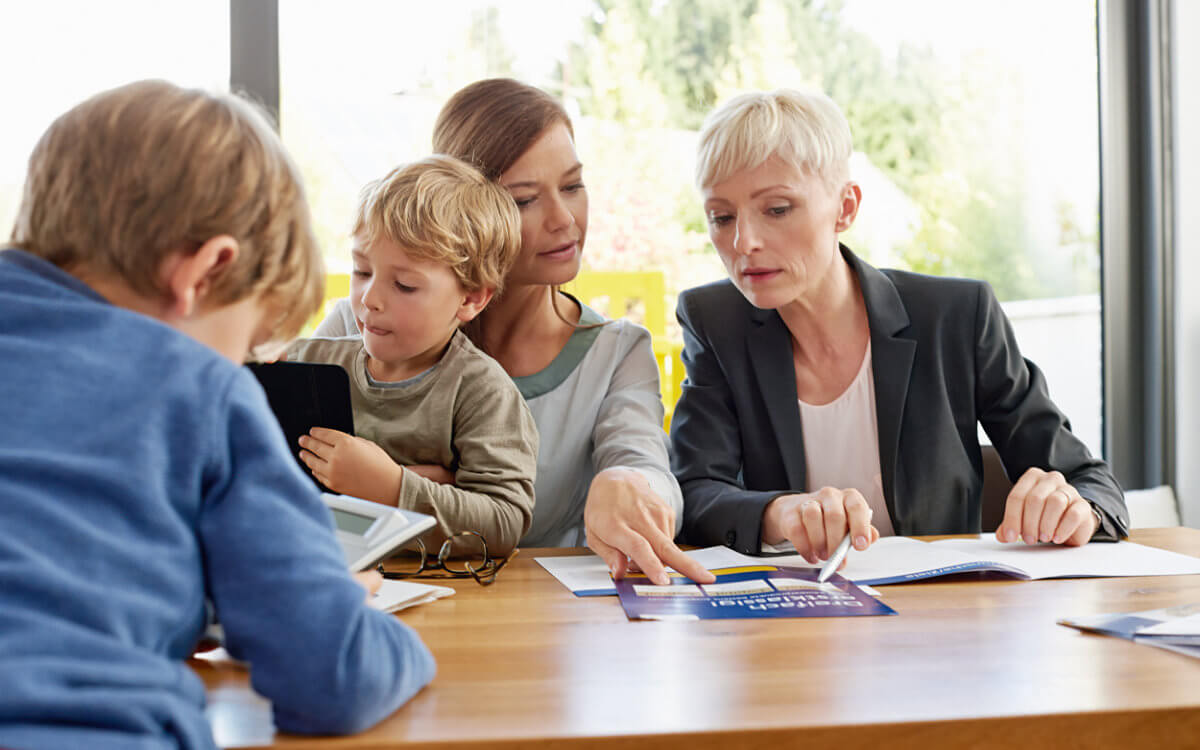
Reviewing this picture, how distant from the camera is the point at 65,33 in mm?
2723

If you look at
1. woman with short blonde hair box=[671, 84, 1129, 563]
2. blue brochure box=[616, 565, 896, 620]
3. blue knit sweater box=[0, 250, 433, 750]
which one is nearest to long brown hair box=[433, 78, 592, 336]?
woman with short blonde hair box=[671, 84, 1129, 563]

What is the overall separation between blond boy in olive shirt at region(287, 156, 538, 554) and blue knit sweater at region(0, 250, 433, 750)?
0.63 m

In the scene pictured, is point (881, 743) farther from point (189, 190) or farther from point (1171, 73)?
point (1171, 73)

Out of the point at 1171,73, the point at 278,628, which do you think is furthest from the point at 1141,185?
the point at 278,628

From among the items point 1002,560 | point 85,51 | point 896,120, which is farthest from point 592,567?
point 896,120

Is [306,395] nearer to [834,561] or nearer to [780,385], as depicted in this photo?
[834,561]

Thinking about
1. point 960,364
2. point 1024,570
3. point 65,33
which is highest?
point 65,33

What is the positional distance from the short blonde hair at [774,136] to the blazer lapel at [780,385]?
0.27 metres

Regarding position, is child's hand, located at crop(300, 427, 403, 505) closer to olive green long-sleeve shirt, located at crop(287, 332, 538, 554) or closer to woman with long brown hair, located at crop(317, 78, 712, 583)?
olive green long-sleeve shirt, located at crop(287, 332, 538, 554)

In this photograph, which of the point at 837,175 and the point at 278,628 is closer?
the point at 278,628

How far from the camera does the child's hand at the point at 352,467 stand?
122 cm

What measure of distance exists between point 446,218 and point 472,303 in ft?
0.50

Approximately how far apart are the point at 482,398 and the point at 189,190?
2.34ft

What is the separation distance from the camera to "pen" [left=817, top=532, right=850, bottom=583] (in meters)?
1.15
